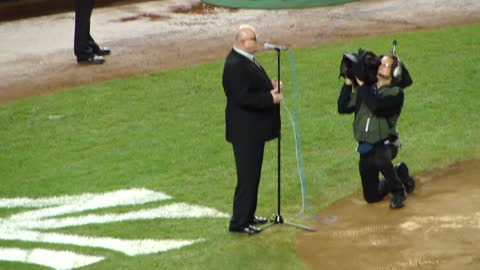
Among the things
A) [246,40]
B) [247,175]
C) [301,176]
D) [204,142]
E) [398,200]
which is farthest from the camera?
[204,142]

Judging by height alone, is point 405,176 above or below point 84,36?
above

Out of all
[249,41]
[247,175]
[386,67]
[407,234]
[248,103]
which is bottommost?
[407,234]

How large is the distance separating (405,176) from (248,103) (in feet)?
7.54

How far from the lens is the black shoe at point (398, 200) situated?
13711 mm

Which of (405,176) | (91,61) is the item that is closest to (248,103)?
(405,176)

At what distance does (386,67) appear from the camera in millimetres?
13484

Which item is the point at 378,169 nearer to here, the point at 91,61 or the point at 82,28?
the point at 82,28

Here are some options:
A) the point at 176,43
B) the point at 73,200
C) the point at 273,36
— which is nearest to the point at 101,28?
the point at 176,43

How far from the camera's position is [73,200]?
15453 mm

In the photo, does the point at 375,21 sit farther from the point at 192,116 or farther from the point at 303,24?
the point at 192,116

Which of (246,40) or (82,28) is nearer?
(246,40)

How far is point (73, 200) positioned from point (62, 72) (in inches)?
235

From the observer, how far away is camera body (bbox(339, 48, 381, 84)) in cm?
1336

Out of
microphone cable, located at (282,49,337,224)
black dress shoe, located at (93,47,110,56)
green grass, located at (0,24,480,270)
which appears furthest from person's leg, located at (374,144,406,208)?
black dress shoe, located at (93,47,110,56)
